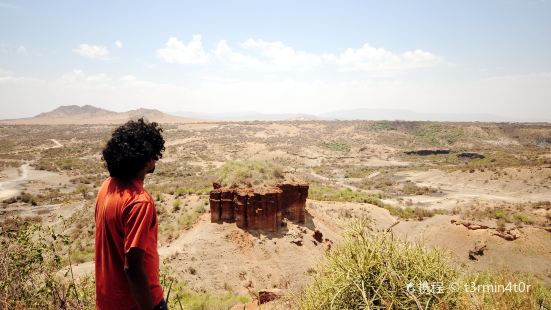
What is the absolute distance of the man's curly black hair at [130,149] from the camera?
3123 millimetres

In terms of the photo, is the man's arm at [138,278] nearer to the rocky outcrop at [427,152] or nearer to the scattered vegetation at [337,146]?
the rocky outcrop at [427,152]

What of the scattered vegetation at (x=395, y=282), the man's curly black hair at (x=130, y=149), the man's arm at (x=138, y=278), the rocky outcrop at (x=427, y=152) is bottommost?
the rocky outcrop at (x=427, y=152)

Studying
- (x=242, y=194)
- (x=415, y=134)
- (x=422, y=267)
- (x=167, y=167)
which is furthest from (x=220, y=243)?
(x=415, y=134)

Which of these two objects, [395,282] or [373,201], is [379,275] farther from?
[373,201]

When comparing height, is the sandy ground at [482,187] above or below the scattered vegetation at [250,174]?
below

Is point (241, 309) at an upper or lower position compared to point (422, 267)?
lower

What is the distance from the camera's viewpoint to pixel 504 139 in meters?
82.1

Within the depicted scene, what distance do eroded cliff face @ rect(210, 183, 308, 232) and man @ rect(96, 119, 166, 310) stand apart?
12536 millimetres

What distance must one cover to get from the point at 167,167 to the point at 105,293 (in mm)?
46535

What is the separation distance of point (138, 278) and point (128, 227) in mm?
405

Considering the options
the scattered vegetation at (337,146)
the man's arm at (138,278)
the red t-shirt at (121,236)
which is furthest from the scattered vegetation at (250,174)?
the scattered vegetation at (337,146)

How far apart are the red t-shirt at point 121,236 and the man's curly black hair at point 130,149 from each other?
113 millimetres

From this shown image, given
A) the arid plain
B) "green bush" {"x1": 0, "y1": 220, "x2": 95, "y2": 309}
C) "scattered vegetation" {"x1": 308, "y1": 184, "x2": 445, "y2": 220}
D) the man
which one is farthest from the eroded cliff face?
the man

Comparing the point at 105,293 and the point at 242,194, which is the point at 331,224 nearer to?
the point at 242,194
